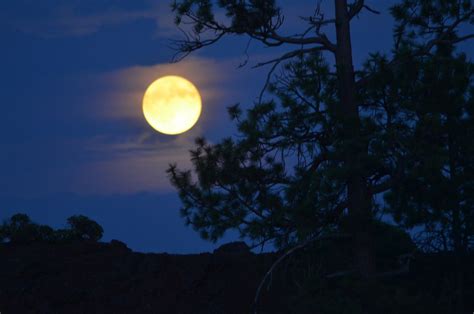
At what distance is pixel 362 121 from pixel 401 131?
644 millimetres

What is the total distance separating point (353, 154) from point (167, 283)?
4.67 meters

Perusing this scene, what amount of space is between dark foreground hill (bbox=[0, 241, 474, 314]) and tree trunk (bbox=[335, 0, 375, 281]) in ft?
2.32

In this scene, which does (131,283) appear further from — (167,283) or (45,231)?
(45,231)

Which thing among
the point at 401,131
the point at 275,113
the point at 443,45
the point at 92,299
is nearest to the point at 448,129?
the point at 401,131

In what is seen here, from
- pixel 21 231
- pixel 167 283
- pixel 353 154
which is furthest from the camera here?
pixel 21 231

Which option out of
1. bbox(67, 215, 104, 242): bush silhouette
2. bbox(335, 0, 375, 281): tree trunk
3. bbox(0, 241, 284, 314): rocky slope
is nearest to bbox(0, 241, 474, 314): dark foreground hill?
bbox(0, 241, 284, 314): rocky slope

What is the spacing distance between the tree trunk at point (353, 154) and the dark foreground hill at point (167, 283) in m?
0.71

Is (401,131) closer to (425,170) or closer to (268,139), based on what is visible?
(425,170)

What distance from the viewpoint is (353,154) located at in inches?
404

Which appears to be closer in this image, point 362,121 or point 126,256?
point 362,121

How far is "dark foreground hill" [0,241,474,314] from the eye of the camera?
11859mm

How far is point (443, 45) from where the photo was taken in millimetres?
12242

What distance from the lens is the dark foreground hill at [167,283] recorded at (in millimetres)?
11859

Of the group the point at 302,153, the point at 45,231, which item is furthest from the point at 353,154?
the point at 45,231
